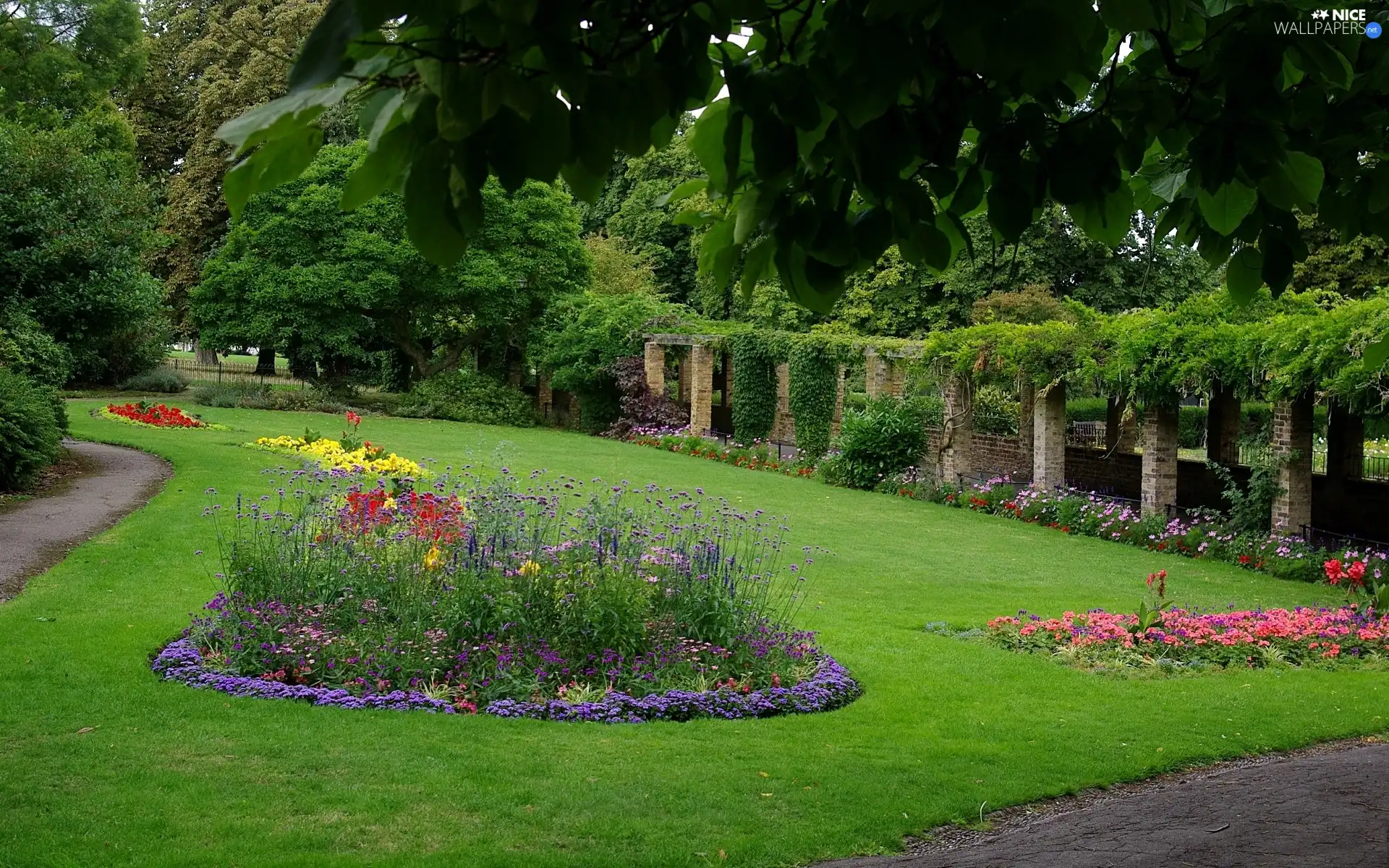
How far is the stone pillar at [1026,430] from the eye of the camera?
78.3ft

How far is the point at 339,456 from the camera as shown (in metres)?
17.8

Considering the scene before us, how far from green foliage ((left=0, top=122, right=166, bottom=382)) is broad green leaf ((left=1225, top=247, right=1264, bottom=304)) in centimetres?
1802

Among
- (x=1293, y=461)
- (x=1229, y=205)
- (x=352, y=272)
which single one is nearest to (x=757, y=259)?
(x=1229, y=205)

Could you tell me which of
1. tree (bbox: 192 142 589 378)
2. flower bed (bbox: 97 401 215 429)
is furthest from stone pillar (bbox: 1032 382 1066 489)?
flower bed (bbox: 97 401 215 429)

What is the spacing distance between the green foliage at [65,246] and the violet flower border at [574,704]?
12.3 m

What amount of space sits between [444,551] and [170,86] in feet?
126

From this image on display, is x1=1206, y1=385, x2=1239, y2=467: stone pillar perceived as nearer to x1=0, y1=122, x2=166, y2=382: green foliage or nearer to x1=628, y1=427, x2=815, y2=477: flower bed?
x1=628, y1=427, x2=815, y2=477: flower bed

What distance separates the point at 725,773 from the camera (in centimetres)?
596

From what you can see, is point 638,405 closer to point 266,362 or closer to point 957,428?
point 957,428

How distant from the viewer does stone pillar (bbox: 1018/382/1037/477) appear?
2388 cm

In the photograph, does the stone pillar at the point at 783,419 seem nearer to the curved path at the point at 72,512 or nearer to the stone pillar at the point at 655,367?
the stone pillar at the point at 655,367

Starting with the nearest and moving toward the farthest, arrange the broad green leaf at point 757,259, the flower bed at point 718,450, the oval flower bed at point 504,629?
the broad green leaf at point 757,259 → the oval flower bed at point 504,629 → the flower bed at point 718,450

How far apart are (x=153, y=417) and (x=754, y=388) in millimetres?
13471

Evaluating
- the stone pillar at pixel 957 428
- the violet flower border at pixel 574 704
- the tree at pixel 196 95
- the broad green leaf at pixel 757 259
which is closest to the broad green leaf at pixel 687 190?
the broad green leaf at pixel 757 259
